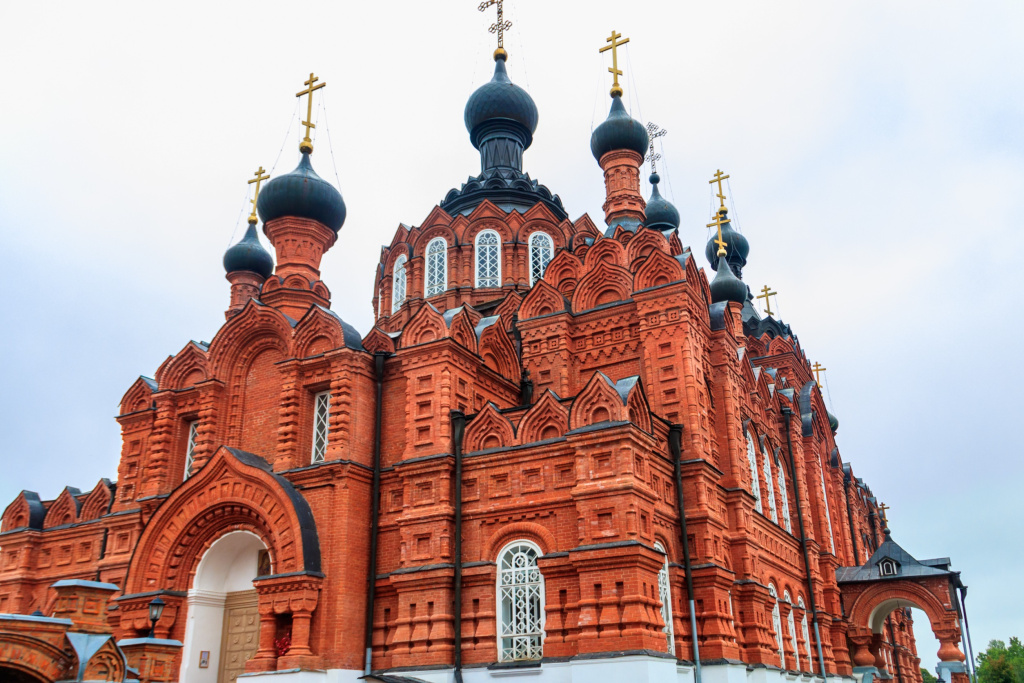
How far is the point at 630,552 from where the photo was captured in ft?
29.2

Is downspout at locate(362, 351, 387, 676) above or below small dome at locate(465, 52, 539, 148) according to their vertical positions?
below

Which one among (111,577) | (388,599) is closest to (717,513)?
(388,599)

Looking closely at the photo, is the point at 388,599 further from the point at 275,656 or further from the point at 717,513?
the point at 717,513

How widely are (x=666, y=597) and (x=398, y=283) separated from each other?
29.2ft

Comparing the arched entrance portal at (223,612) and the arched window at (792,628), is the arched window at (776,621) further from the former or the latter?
the arched entrance portal at (223,612)

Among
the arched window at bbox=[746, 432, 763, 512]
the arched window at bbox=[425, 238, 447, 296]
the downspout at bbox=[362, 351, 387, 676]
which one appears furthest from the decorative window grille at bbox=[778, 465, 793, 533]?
the downspout at bbox=[362, 351, 387, 676]

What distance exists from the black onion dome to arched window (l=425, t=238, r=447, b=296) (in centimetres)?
303

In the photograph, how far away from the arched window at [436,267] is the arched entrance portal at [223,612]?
627 cm

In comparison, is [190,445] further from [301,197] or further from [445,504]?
[445,504]

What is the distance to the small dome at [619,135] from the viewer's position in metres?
15.2

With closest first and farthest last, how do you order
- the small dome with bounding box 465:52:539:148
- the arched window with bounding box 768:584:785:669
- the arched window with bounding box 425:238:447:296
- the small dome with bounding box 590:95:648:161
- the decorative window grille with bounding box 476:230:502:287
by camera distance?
the arched window with bounding box 768:584:785:669 < the small dome with bounding box 590:95:648:161 < the decorative window grille with bounding box 476:230:502:287 < the arched window with bounding box 425:238:447:296 < the small dome with bounding box 465:52:539:148

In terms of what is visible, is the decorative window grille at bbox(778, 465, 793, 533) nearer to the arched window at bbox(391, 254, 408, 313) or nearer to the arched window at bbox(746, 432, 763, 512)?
the arched window at bbox(746, 432, 763, 512)

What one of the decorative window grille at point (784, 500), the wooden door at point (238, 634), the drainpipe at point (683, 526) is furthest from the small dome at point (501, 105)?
the wooden door at point (238, 634)

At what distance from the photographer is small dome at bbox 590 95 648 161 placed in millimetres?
15180
